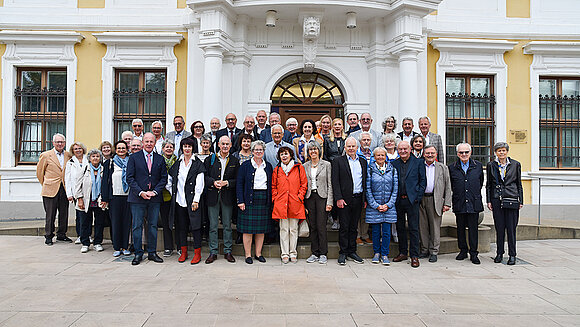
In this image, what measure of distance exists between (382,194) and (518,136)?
621 centimetres

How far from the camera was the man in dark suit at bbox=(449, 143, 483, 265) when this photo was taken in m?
5.98

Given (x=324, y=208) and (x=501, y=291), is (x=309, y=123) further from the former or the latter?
(x=501, y=291)

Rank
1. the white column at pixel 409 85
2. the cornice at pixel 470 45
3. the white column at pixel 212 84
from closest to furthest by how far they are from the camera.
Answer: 1. the white column at pixel 212 84
2. the white column at pixel 409 85
3. the cornice at pixel 470 45

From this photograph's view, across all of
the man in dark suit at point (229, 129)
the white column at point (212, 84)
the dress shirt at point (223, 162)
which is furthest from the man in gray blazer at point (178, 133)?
the white column at point (212, 84)

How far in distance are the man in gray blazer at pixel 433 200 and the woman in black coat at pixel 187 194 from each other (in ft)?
10.4

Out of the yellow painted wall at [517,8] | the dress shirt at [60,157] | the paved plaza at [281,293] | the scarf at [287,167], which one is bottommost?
the paved plaza at [281,293]

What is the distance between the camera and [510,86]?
33.6 ft

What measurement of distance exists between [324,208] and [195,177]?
1.82 m

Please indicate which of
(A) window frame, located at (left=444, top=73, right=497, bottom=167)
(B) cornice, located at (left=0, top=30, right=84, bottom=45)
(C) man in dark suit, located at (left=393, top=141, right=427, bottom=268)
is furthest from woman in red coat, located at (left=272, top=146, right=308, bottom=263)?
(B) cornice, located at (left=0, top=30, right=84, bottom=45)

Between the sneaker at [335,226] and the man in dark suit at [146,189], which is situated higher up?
the man in dark suit at [146,189]

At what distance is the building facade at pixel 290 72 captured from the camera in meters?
9.76

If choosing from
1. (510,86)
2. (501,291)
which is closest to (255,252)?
(501,291)

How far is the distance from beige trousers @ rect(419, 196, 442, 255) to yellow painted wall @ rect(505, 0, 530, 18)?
670cm

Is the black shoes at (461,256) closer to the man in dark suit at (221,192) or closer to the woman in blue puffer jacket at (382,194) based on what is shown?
the woman in blue puffer jacket at (382,194)
